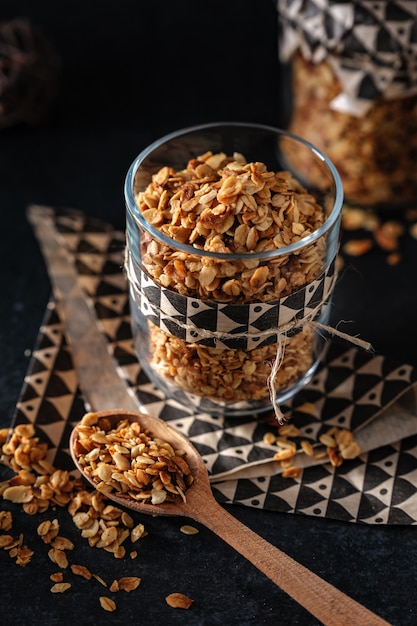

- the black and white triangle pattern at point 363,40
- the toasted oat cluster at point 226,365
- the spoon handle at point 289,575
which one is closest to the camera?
the spoon handle at point 289,575

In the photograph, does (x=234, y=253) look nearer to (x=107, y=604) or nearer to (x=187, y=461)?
(x=187, y=461)

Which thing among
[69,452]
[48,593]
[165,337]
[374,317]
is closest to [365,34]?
[374,317]

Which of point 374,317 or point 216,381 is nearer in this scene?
point 216,381

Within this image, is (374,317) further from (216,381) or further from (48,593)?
(48,593)

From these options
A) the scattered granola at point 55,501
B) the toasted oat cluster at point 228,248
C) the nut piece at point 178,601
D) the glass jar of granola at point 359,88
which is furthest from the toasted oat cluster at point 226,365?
the glass jar of granola at point 359,88

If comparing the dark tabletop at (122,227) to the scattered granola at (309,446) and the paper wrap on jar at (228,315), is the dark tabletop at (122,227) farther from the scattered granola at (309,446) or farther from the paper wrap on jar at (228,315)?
the paper wrap on jar at (228,315)

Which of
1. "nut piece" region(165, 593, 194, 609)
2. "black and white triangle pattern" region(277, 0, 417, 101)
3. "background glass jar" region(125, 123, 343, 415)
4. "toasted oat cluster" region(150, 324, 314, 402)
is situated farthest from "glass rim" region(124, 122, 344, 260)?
"nut piece" region(165, 593, 194, 609)

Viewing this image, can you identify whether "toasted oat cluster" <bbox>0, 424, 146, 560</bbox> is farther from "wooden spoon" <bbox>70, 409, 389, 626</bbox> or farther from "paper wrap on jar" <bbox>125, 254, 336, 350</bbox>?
"paper wrap on jar" <bbox>125, 254, 336, 350</bbox>
